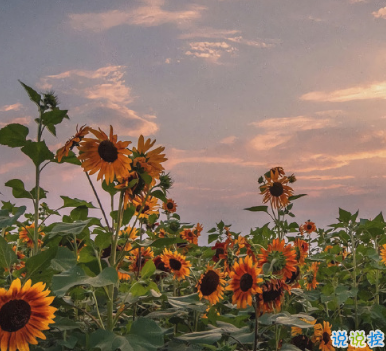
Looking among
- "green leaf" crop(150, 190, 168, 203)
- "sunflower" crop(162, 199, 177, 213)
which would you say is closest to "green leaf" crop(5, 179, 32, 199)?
"green leaf" crop(150, 190, 168, 203)

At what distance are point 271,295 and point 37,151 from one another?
1.43 meters

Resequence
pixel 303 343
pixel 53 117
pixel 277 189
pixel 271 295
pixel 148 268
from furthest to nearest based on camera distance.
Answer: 1. pixel 277 189
2. pixel 303 343
3. pixel 271 295
4. pixel 53 117
5. pixel 148 268

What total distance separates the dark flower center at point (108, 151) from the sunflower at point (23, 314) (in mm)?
695

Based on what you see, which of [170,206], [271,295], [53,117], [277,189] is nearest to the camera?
[53,117]

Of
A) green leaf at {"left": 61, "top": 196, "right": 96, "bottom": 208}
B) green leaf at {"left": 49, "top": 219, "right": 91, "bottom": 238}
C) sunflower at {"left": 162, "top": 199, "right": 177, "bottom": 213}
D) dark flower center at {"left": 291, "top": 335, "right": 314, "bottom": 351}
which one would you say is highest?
sunflower at {"left": 162, "top": 199, "right": 177, "bottom": 213}

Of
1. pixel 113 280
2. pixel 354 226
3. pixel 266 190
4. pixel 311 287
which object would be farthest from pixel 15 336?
pixel 354 226

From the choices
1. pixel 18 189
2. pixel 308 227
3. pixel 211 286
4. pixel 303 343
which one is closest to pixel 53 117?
pixel 18 189

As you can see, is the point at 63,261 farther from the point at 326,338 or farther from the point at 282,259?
the point at 326,338

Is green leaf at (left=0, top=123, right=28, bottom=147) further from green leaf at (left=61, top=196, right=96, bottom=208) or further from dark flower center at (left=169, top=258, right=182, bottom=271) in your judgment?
dark flower center at (left=169, top=258, right=182, bottom=271)

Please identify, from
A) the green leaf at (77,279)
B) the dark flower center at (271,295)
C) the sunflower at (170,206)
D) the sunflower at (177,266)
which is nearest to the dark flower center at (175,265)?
the sunflower at (177,266)

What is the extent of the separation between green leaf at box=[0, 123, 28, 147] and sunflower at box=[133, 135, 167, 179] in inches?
22.3

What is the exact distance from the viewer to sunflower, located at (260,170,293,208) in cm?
386

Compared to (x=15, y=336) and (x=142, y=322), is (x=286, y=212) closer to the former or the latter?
(x=142, y=322)

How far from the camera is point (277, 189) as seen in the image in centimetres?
386
